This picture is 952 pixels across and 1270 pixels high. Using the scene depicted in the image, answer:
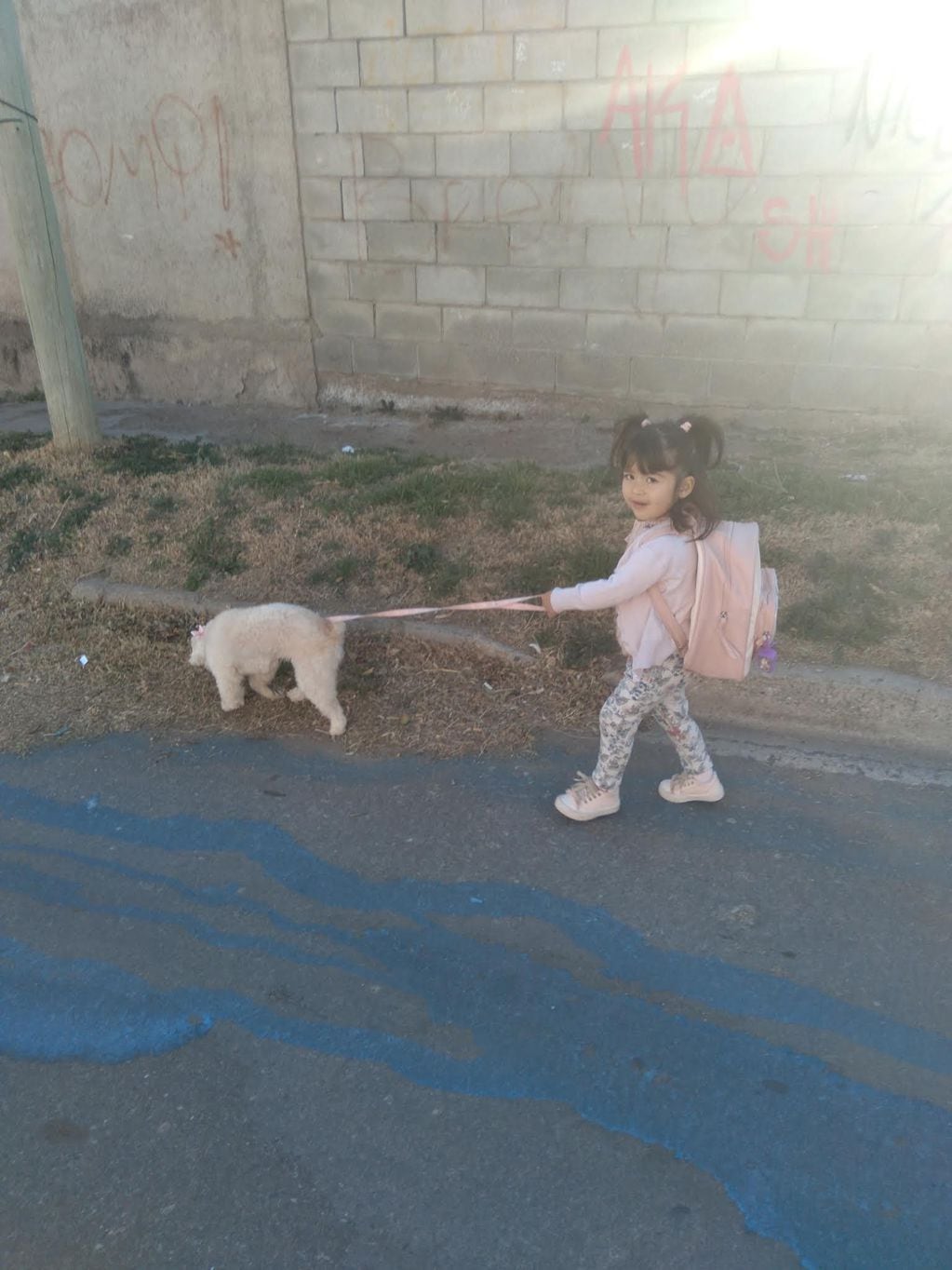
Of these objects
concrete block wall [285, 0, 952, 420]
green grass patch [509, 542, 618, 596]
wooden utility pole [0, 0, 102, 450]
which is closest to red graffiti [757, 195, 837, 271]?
concrete block wall [285, 0, 952, 420]

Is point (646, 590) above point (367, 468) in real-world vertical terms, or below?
above

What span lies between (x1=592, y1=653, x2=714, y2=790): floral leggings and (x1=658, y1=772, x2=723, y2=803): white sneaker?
3cm

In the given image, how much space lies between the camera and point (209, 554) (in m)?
5.33

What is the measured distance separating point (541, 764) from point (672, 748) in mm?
546

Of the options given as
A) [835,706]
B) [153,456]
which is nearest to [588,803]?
[835,706]

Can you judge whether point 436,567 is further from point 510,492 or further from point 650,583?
point 650,583

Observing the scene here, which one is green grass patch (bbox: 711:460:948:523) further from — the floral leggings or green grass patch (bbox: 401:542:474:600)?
the floral leggings

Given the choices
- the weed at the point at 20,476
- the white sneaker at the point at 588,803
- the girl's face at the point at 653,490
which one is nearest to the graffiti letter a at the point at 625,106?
the weed at the point at 20,476

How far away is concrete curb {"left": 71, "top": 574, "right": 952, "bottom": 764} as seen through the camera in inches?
150

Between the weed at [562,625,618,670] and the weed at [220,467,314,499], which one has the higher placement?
→ the weed at [220,467,314,499]

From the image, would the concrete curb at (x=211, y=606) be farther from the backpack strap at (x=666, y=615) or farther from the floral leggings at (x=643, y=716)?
the backpack strap at (x=666, y=615)

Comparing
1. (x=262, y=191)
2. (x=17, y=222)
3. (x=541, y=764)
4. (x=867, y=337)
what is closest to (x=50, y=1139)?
(x=541, y=764)

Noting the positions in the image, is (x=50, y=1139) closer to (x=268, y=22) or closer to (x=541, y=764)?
(x=541, y=764)

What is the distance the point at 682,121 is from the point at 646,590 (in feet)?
16.7
